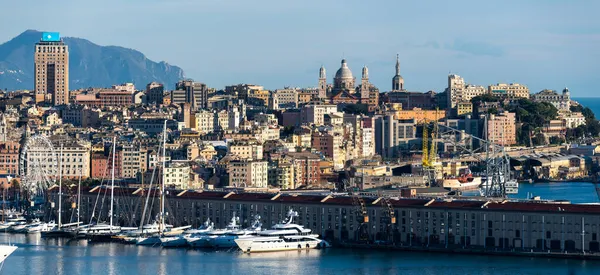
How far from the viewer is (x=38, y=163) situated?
51125 millimetres

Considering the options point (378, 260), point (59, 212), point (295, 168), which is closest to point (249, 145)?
point (295, 168)

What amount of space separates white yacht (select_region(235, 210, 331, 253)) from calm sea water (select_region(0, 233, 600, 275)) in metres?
0.36

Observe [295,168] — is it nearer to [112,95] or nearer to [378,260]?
[378,260]

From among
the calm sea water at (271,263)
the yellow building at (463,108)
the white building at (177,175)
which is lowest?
the calm sea water at (271,263)

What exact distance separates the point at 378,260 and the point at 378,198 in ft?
13.1

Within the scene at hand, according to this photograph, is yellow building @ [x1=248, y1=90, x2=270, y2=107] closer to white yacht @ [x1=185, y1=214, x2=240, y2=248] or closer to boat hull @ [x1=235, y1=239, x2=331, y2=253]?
white yacht @ [x1=185, y1=214, x2=240, y2=248]

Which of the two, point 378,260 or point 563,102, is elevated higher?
point 563,102

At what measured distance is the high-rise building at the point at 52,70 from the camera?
3095 inches

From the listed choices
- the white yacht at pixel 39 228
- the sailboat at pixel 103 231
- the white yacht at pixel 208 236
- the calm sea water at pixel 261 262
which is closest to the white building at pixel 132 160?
the white yacht at pixel 39 228

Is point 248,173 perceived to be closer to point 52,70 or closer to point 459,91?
point 52,70

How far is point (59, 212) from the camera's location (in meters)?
40.6

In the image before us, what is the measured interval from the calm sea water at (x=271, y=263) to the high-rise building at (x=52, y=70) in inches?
1725

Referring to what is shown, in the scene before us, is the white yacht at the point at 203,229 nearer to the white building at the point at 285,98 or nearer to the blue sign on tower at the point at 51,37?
the white building at the point at 285,98

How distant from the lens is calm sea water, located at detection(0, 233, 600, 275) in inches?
1217
